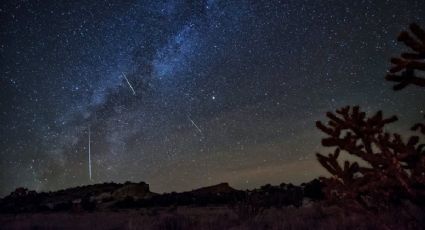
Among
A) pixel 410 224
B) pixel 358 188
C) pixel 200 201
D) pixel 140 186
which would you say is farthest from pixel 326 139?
pixel 140 186

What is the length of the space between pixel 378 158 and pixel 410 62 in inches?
59.6

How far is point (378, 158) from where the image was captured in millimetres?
5852

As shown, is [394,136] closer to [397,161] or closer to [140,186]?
[397,161]

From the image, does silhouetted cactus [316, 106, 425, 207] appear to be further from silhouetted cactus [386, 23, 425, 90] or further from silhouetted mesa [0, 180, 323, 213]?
silhouetted mesa [0, 180, 323, 213]

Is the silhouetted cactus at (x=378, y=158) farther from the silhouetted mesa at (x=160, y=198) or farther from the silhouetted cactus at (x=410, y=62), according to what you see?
the silhouetted mesa at (x=160, y=198)

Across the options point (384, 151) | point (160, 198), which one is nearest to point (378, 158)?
point (384, 151)

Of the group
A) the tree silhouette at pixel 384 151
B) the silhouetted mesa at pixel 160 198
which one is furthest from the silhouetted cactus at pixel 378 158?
the silhouetted mesa at pixel 160 198

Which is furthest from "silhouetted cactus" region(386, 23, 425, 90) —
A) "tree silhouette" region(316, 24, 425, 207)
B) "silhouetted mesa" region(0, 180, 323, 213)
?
"silhouetted mesa" region(0, 180, 323, 213)

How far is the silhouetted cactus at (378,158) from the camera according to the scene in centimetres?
573

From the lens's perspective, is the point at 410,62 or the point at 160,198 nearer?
the point at 410,62

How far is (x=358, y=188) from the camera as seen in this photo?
689 centimetres

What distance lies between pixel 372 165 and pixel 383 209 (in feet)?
5.06

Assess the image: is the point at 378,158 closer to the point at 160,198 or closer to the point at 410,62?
the point at 410,62

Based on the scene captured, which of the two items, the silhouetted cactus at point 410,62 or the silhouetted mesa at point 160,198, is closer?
the silhouetted cactus at point 410,62
